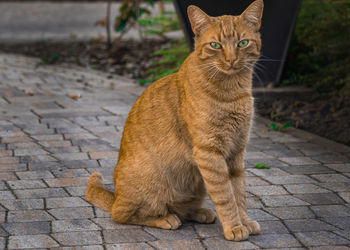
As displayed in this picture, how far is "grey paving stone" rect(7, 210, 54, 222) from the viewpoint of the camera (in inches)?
153

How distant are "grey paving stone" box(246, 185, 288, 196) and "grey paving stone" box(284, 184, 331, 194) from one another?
0.08m

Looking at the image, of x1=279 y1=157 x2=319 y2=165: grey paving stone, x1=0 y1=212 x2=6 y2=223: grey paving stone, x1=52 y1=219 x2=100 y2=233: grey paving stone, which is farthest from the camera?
x1=279 y1=157 x2=319 y2=165: grey paving stone

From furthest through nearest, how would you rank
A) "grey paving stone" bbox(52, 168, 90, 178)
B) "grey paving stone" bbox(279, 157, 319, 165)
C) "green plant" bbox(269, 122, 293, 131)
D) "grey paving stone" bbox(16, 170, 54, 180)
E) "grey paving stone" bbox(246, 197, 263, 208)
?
1. "green plant" bbox(269, 122, 293, 131)
2. "grey paving stone" bbox(279, 157, 319, 165)
3. "grey paving stone" bbox(52, 168, 90, 178)
4. "grey paving stone" bbox(16, 170, 54, 180)
5. "grey paving stone" bbox(246, 197, 263, 208)

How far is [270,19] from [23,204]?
456cm

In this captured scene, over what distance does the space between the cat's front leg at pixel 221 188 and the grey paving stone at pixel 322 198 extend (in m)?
0.97

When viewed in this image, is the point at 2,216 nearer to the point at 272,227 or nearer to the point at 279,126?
the point at 272,227

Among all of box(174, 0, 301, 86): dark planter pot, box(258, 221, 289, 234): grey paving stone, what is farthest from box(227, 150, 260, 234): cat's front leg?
box(174, 0, 301, 86): dark planter pot

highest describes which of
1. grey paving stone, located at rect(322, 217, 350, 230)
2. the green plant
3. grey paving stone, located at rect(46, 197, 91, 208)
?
the green plant

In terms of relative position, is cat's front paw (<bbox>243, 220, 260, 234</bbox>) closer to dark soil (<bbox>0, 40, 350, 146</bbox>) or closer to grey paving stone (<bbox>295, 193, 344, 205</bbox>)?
grey paving stone (<bbox>295, 193, 344, 205</bbox>)

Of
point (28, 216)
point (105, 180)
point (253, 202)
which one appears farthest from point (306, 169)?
point (28, 216)

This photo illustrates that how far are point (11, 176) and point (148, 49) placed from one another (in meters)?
7.14

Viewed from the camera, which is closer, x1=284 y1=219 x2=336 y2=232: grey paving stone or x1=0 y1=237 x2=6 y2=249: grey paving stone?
x1=0 y1=237 x2=6 y2=249: grey paving stone

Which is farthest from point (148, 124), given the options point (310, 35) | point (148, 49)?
point (148, 49)

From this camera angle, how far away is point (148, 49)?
37.6 ft
